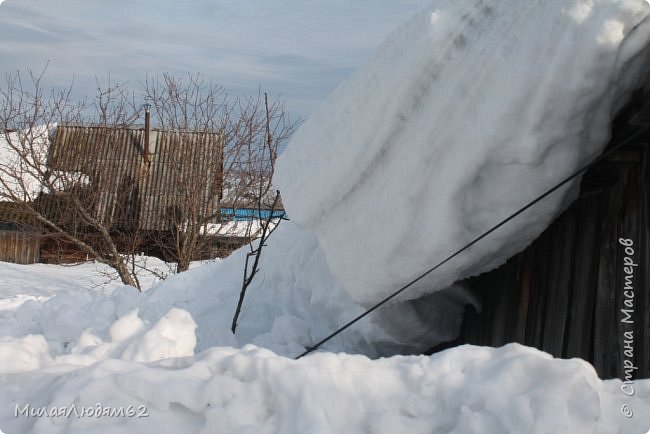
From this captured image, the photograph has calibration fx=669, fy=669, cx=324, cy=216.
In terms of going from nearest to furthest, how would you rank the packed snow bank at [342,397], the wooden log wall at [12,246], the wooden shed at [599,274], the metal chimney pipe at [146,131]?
the packed snow bank at [342,397] < the wooden shed at [599,274] < the metal chimney pipe at [146,131] < the wooden log wall at [12,246]

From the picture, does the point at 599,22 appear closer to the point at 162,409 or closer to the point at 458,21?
the point at 458,21

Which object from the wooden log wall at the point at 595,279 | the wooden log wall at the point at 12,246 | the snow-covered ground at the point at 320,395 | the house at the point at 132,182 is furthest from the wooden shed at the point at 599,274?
the wooden log wall at the point at 12,246

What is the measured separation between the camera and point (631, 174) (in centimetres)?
326

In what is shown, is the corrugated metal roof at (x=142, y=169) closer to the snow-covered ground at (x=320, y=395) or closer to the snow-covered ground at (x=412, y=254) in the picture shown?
the snow-covered ground at (x=412, y=254)

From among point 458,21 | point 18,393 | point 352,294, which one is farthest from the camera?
point 352,294

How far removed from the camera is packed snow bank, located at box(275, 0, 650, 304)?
2951 millimetres

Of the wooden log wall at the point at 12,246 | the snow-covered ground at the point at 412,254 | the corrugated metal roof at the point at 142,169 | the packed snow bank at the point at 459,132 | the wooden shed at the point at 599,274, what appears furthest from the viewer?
the wooden log wall at the point at 12,246

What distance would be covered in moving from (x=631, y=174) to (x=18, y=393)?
2.91 m

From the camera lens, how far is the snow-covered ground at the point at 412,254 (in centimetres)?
226

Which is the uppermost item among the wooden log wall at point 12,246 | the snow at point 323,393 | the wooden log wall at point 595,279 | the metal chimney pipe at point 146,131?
the metal chimney pipe at point 146,131

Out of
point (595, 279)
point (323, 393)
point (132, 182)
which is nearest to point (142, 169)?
point (132, 182)

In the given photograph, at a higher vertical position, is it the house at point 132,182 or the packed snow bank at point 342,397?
the house at point 132,182

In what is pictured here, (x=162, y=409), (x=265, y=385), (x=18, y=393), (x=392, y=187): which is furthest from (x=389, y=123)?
(x=18, y=393)

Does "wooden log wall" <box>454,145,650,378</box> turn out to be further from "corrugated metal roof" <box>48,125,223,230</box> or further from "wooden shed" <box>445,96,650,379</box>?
"corrugated metal roof" <box>48,125,223,230</box>
